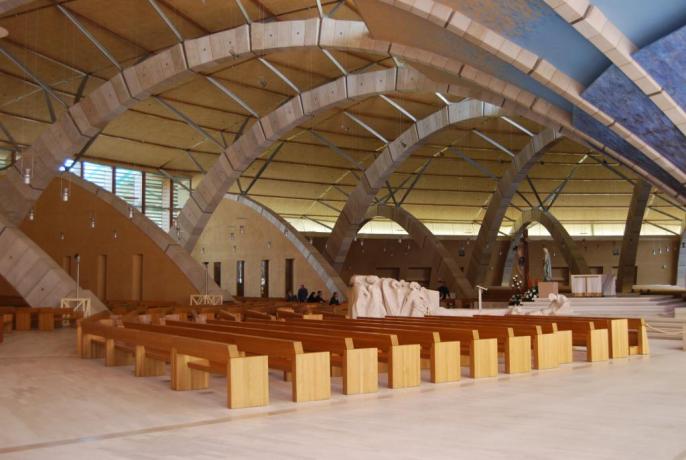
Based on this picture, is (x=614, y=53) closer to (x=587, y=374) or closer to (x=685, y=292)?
(x=587, y=374)

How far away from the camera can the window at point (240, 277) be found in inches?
1346

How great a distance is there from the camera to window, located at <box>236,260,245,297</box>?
112ft

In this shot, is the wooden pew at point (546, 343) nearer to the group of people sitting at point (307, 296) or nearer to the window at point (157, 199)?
the group of people sitting at point (307, 296)

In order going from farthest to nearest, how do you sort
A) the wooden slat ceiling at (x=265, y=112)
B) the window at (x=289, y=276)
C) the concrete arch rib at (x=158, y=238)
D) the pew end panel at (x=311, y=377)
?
the window at (x=289, y=276) < the concrete arch rib at (x=158, y=238) < the wooden slat ceiling at (x=265, y=112) < the pew end panel at (x=311, y=377)

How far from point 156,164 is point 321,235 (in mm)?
9987

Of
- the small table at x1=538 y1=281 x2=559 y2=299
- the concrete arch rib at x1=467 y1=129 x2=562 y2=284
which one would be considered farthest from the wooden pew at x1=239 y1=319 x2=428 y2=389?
the concrete arch rib at x1=467 y1=129 x2=562 y2=284

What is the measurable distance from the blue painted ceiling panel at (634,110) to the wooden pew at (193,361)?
8.97 m

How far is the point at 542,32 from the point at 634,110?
2571 mm

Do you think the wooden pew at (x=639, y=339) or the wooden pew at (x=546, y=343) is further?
the wooden pew at (x=639, y=339)

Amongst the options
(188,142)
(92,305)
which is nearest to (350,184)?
(188,142)

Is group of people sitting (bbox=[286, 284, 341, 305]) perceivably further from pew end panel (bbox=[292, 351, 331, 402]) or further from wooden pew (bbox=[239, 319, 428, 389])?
pew end panel (bbox=[292, 351, 331, 402])

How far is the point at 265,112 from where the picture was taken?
109 ft

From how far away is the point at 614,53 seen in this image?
11.8 m

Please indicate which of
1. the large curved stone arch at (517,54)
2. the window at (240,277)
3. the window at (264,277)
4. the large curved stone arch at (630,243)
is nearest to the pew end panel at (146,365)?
the large curved stone arch at (517,54)
